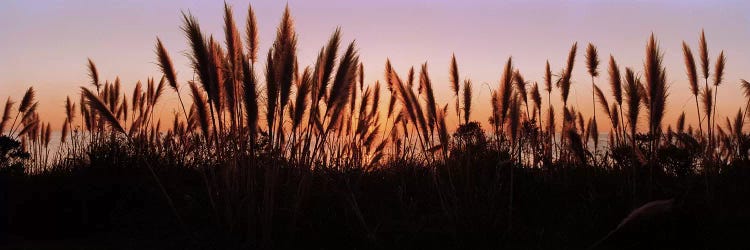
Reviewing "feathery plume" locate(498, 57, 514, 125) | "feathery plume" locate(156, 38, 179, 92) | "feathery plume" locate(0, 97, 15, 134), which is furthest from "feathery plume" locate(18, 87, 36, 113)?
"feathery plume" locate(498, 57, 514, 125)

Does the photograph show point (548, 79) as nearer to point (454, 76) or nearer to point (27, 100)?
point (454, 76)

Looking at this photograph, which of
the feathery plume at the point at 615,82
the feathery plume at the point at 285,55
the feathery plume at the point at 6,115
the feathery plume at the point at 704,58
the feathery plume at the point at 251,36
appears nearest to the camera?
the feathery plume at the point at 285,55

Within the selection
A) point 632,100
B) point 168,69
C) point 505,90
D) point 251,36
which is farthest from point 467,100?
point 168,69

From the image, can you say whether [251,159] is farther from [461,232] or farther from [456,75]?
[456,75]

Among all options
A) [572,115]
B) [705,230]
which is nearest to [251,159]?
[705,230]

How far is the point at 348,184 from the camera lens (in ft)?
15.7

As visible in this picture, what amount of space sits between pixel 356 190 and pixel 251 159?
124 centimetres

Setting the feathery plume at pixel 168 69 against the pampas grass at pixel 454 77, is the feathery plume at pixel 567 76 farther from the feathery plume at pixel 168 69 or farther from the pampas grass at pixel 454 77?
the feathery plume at pixel 168 69

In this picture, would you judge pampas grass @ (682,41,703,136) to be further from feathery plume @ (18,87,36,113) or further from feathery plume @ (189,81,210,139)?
feathery plume @ (18,87,36,113)

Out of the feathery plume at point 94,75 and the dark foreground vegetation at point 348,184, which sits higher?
the feathery plume at point 94,75

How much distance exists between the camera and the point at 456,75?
5750 mm

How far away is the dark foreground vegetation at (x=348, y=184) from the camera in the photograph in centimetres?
441

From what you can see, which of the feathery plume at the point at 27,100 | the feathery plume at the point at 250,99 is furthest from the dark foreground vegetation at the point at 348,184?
the feathery plume at the point at 27,100

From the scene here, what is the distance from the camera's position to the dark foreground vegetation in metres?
4.41
